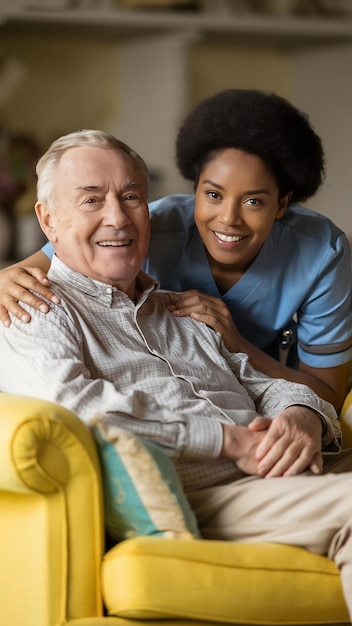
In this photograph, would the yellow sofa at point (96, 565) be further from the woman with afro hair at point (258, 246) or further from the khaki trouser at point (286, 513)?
the woman with afro hair at point (258, 246)

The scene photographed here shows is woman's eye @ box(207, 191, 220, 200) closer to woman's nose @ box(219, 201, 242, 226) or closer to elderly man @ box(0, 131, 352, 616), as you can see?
woman's nose @ box(219, 201, 242, 226)

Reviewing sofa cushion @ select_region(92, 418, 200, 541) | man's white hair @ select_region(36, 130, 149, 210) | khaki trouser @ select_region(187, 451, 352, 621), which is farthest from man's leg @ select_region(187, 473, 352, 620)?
man's white hair @ select_region(36, 130, 149, 210)

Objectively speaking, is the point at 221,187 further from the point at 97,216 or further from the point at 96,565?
the point at 96,565

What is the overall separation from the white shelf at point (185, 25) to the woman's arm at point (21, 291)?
2.12m

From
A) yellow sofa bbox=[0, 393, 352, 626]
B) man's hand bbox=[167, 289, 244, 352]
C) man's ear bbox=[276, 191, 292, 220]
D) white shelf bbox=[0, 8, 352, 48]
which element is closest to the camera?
yellow sofa bbox=[0, 393, 352, 626]

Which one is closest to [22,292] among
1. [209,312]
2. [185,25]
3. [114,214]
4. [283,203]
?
[114,214]

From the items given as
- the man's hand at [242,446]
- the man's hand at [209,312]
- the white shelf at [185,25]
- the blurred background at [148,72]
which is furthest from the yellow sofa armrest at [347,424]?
the white shelf at [185,25]

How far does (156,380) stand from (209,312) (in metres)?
0.30

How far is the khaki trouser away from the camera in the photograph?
1.69 metres

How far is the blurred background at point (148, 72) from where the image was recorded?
400 cm

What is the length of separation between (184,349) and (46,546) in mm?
564

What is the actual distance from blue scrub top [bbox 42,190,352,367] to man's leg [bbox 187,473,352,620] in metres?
0.66

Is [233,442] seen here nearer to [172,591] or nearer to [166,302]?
[172,591]

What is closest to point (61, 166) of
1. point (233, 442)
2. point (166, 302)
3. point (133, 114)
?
point (166, 302)
